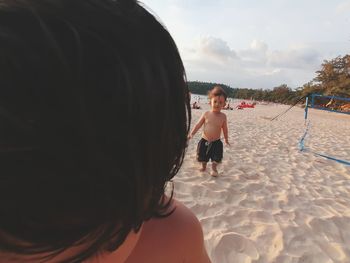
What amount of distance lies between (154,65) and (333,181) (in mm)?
4182

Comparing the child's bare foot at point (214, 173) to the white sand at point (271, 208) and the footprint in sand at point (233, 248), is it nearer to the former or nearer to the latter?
the white sand at point (271, 208)

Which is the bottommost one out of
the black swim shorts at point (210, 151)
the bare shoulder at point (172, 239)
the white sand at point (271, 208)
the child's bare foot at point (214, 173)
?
the white sand at point (271, 208)

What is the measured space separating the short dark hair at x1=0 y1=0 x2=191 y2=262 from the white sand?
159cm

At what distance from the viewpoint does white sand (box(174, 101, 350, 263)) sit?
197 centimetres

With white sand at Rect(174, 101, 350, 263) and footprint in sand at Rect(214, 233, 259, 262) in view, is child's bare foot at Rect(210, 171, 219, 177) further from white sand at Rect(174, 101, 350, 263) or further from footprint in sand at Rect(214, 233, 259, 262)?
footprint in sand at Rect(214, 233, 259, 262)

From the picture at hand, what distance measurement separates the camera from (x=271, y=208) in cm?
272

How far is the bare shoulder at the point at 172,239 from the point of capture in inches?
28.0

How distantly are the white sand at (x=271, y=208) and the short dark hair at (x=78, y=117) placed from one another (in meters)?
1.59

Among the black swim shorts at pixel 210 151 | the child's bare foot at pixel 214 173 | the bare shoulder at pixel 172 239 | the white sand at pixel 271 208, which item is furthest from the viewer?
the black swim shorts at pixel 210 151

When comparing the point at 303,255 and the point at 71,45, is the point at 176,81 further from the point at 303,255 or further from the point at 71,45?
the point at 303,255

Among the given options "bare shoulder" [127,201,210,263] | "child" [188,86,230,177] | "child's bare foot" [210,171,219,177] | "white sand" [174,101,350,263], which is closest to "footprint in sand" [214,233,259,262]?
"white sand" [174,101,350,263]

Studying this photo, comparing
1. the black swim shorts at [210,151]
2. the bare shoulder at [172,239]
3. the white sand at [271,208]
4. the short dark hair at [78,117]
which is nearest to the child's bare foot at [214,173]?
the white sand at [271,208]

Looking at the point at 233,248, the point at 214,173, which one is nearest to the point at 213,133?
the point at 214,173

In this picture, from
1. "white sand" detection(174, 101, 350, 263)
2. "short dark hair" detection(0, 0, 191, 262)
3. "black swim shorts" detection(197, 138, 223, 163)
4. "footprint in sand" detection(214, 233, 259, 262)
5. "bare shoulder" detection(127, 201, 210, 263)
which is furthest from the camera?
"black swim shorts" detection(197, 138, 223, 163)
